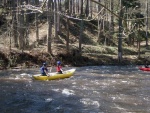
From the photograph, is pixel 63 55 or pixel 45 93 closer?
pixel 45 93

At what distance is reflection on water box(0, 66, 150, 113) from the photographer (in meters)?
12.1

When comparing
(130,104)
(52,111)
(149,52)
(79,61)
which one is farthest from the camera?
(149,52)

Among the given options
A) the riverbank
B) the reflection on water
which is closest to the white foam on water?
the reflection on water

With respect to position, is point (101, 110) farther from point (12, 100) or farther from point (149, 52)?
point (149, 52)

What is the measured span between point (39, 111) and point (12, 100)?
245 cm

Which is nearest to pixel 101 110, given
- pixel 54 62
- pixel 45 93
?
pixel 45 93

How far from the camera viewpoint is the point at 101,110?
11.8 meters

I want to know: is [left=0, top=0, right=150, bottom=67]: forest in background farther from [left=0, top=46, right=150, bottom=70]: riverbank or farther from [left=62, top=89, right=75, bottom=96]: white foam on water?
[left=62, top=89, right=75, bottom=96]: white foam on water

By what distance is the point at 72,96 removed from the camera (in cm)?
1488

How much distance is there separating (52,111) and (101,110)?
6.50 feet

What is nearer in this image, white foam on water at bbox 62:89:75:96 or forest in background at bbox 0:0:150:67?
white foam on water at bbox 62:89:75:96

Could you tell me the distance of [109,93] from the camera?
15578 mm

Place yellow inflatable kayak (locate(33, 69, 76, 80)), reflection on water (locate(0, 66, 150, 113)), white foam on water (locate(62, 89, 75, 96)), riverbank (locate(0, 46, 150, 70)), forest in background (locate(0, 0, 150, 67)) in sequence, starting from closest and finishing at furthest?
reflection on water (locate(0, 66, 150, 113))
white foam on water (locate(62, 89, 75, 96))
yellow inflatable kayak (locate(33, 69, 76, 80))
riverbank (locate(0, 46, 150, 70))
forest in background (locate(0, 0, 150, 67))

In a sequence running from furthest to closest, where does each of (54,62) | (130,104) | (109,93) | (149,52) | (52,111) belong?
1. (149,52)
2. (54,62)
3. (109,93)
4. (130,104)
5. (52,111)
